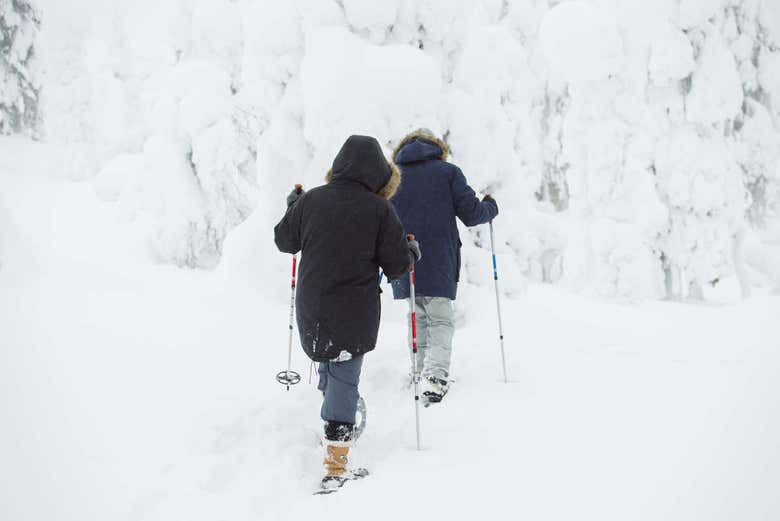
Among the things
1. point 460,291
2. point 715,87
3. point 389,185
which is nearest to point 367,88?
point 460,291

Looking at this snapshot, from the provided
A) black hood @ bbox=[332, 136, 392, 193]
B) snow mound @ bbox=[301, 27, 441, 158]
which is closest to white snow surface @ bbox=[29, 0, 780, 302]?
snow mound @ bbox=[301, 27, 441, 158]

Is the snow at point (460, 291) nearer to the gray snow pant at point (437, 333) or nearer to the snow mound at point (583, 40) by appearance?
the snow mound at point (583, 40)

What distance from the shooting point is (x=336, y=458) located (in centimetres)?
270

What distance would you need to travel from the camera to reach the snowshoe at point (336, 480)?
2.56 meters

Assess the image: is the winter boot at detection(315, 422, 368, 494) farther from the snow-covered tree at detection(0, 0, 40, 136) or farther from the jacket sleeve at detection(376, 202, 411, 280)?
the snow-covered tree at detection(0, 0, 40, 136)

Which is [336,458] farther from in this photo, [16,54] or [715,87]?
[16,54]

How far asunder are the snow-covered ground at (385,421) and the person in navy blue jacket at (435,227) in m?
0.43

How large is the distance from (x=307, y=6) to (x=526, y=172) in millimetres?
15107

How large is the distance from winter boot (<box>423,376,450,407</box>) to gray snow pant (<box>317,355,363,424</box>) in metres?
1.06

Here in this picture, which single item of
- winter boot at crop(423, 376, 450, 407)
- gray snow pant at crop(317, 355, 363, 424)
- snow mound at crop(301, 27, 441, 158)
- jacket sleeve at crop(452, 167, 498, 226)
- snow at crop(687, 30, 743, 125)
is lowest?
winter boot at crop(423, 376, 450, 407)

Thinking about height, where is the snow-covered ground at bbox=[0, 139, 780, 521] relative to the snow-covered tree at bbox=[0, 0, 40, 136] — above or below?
below

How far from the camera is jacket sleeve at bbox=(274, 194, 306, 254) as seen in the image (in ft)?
9.67

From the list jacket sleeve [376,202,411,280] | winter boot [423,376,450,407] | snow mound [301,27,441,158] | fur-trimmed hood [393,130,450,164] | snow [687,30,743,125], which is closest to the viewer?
jacket sleeve [376,202,411,280]

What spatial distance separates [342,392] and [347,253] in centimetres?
85
